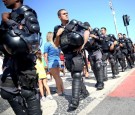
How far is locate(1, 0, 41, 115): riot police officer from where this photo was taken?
3.39 m

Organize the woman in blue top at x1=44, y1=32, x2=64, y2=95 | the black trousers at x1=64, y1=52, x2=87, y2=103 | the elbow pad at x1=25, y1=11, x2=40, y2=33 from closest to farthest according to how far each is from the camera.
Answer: the elbow pad at x1=25, y1=11, x2=40, y2=33
the black trousers at x1=64, y1=52, x2=87, y2=103
the woman in blue top at x1=44, y1=32, x2=64, y2=95

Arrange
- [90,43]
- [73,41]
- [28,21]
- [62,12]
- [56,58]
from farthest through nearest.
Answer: [90,43]
[56,58]
[62,12]
[73,41]
[28,21]

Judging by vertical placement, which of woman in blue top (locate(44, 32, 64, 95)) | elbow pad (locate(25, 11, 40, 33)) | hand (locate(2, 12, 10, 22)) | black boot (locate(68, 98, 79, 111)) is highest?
hand (locate(2, 12, 10, 22))

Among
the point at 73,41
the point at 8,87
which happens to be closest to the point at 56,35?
the point at 73,41

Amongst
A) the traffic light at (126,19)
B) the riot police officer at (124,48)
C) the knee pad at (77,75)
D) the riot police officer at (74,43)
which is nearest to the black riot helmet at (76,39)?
the riot police officer at (74,43)

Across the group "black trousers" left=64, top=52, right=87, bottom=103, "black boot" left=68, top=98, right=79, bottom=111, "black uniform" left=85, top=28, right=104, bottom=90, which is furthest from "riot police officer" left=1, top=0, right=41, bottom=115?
"black uniform" left=85, top=28, right=104, bottom=90

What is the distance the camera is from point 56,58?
6.88m

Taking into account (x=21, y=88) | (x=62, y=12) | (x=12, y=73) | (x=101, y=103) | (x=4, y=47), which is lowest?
(x=101, y=103)

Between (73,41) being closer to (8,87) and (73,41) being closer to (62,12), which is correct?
(62,12)

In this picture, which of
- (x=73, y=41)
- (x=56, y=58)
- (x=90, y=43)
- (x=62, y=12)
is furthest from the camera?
(x=90, y=43)

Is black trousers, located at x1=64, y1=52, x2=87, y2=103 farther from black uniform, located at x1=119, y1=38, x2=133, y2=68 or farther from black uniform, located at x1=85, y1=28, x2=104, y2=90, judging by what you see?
black uniform, located at x1=119, y1=38, x2=133, y2=68

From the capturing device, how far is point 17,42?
3346 mm

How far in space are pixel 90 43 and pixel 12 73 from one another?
4113mm

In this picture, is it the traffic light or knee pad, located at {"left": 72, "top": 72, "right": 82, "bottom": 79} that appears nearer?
knee pad, located at {"left": 72, "top": 72, "right": 82, "bottom": 79}
